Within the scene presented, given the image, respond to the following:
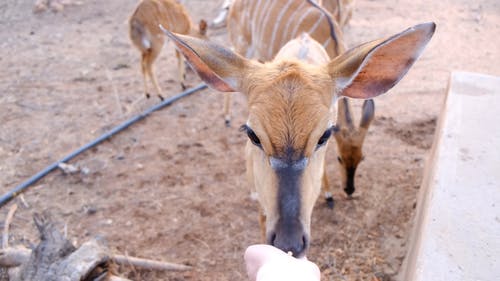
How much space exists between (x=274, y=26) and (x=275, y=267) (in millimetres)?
4471

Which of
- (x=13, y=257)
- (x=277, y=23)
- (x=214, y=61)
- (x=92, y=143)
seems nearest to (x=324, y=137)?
(x=214, y=61)

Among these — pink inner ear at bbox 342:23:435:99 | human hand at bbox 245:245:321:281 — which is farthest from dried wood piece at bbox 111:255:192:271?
human hand at bbox 245:245:321:281

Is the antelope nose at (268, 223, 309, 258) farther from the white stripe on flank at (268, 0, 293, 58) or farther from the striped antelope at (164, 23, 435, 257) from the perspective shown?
the white stripe on flank at (268, 0, 293, 58)

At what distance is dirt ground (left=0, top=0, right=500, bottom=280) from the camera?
3.77m

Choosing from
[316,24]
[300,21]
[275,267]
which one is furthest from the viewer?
[300,21]

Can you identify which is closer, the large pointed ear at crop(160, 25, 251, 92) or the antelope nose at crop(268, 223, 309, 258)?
the antelope nose at crop(268, 223, 309, 258)

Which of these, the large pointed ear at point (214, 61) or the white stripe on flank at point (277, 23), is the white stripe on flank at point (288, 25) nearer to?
the white stripe on flank at point (277, 23)

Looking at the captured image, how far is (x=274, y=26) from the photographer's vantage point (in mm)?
5309

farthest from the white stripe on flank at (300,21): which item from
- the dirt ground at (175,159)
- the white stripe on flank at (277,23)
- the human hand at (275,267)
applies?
the human hand at (275,267)

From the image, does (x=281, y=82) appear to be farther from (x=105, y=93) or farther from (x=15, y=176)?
(x=105, y=93)

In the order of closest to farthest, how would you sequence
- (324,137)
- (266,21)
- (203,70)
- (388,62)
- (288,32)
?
(324,137) < (388,62) < (203,70) < (288,32) < (266,21)

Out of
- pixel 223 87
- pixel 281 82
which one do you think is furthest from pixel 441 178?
pixel 223 87

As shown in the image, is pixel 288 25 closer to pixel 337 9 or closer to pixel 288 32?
pixel 288 32

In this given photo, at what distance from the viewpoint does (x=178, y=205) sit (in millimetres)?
4254
